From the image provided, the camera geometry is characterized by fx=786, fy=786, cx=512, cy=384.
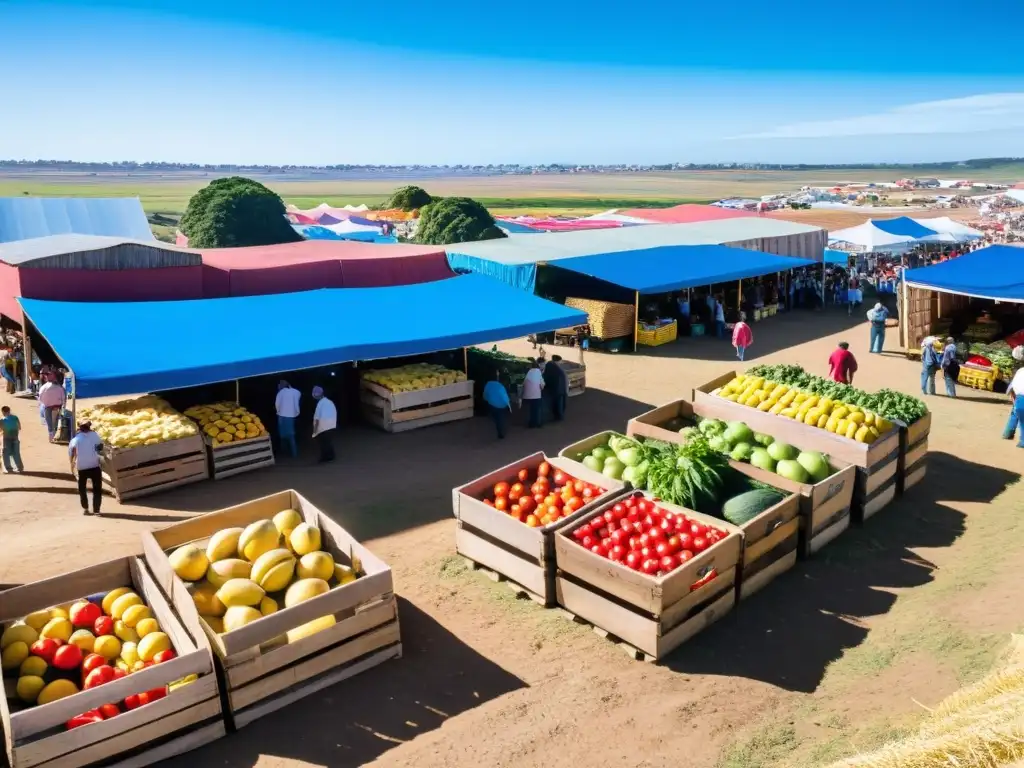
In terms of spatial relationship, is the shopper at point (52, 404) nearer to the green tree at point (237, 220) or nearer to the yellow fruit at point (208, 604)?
the yellow fruit at point (208, 604)

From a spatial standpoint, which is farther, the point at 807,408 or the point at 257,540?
the point at 807,408

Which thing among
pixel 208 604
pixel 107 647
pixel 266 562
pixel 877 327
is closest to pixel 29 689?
pixel 107 647

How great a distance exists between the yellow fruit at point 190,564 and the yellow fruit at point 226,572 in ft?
0.28

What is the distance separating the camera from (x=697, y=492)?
8297 millimetres

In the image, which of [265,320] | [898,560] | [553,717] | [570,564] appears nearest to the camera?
[553,717]

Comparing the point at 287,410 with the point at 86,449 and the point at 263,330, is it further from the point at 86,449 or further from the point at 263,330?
the point at 86,449

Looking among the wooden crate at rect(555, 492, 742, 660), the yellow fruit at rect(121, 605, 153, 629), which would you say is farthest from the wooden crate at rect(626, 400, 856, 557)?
the yellow fruit at rect(121, 605, 153, 629)

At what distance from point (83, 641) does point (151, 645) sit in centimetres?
57

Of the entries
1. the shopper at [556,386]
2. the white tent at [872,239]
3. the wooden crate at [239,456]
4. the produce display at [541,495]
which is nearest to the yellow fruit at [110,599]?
the produce display at [541,495]

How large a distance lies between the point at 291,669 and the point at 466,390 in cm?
843

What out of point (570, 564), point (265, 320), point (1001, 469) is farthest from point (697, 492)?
point (265, 320)

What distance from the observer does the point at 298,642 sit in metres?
6.33

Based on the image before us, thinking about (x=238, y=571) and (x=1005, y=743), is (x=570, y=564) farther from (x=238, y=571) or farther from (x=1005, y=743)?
(x=1005, y=743)

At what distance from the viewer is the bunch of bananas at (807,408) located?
9.85 metres
